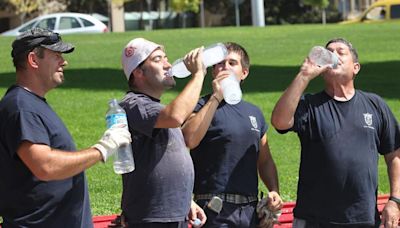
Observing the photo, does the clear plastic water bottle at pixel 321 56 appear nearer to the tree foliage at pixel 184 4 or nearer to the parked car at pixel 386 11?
the parked car at pixel 386 11

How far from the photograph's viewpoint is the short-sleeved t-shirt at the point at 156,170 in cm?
468

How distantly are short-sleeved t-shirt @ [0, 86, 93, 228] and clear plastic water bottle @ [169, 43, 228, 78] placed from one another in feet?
2.58

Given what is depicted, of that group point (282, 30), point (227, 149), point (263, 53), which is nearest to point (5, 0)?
point (282, 30)

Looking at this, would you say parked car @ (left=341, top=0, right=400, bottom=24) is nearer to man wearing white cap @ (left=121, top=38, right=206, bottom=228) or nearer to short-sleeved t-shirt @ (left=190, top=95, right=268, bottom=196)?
short-sleeved t-shirt @ (left=190, top=95, right=268, bottom=196)

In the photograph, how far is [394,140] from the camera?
17.5 feet

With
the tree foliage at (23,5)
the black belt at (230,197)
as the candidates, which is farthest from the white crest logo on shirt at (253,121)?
the tree foliage at (23,5)

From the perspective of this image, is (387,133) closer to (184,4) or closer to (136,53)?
(136,53)

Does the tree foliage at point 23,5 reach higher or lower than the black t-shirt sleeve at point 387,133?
higher

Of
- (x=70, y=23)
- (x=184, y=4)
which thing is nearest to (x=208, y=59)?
(x=70, y=23)

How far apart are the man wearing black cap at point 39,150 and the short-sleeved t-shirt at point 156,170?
1.26 ft

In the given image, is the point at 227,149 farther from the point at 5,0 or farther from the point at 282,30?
the point at 5,0

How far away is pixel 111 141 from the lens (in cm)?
416

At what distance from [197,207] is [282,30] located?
2328 centimetres

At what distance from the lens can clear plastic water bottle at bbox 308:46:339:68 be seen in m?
5.00
